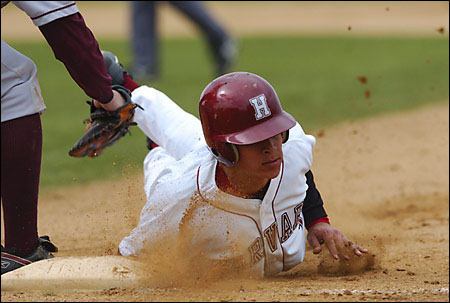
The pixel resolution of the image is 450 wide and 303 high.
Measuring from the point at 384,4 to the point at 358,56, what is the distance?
10.5 m

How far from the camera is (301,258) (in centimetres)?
328

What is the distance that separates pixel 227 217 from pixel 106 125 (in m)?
0.69

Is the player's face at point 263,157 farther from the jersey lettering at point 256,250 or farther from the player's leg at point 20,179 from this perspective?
the player's leg at point 20,179

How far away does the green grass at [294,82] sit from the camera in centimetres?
672

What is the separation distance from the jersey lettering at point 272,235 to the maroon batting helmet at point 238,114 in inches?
14.0

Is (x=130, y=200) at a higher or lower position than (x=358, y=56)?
higher

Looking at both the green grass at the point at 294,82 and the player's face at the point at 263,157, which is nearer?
the player's face at the point at 263,157

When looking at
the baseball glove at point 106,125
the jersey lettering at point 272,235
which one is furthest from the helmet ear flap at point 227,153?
the baseball glove at point 106,125

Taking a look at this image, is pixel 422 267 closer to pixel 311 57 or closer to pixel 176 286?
pixel 176 286

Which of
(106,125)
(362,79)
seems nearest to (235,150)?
(106,125)

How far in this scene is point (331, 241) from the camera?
323 cm

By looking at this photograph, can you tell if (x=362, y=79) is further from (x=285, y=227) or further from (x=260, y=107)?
(x=260, y=107)

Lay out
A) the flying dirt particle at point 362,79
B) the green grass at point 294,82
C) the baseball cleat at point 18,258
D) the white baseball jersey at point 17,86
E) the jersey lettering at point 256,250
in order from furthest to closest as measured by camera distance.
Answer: the flying dirt particle at point 362,79, the green grass at point 294,82, the jersey lettering at point 256,250, the baseball cleat at point 18,258, the white baseball jersey at point 17,86

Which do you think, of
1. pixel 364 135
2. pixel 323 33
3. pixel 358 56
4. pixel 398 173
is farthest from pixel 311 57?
pixel 398 173
